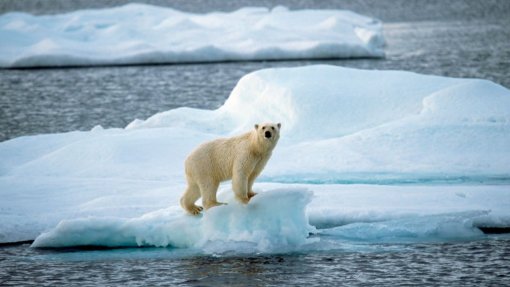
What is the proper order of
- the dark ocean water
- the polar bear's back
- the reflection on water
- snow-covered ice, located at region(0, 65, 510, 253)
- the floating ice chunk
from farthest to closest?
the floating ice chunk < snow-covered ice, located at region(0, 65, 510, 253) < the polar bear's back < the dark ocean water < the reflection on water

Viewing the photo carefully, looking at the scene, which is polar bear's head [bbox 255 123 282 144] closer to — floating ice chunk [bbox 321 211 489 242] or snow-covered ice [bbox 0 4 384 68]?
floating ice chunk [bbox 321 211 489 242]

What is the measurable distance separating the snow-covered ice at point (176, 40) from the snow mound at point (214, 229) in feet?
54.0

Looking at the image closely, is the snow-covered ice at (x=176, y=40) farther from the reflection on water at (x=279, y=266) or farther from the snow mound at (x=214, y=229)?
the reflection on water at (x=279, y=266)

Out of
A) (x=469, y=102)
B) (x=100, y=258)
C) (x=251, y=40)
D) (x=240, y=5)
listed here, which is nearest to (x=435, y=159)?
(x=469, y=102)

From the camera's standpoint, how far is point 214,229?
28.6 ft

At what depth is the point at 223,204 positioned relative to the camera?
28.6ft

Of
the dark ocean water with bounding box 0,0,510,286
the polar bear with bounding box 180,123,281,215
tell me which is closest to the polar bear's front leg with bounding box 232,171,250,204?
the polar bear with bounding box 180,123,281,215

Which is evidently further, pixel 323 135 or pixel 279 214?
pixel 323 135

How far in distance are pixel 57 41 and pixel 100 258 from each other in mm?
19219

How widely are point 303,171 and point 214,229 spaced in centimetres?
265

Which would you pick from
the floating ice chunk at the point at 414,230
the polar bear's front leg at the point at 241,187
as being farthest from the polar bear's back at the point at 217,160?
the floating ice chunk at the point at 414,230

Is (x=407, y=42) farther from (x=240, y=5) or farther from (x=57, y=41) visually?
(x=240, y=5)

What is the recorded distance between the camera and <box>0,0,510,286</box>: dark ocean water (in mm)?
8070

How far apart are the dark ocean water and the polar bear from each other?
0.51 metres
